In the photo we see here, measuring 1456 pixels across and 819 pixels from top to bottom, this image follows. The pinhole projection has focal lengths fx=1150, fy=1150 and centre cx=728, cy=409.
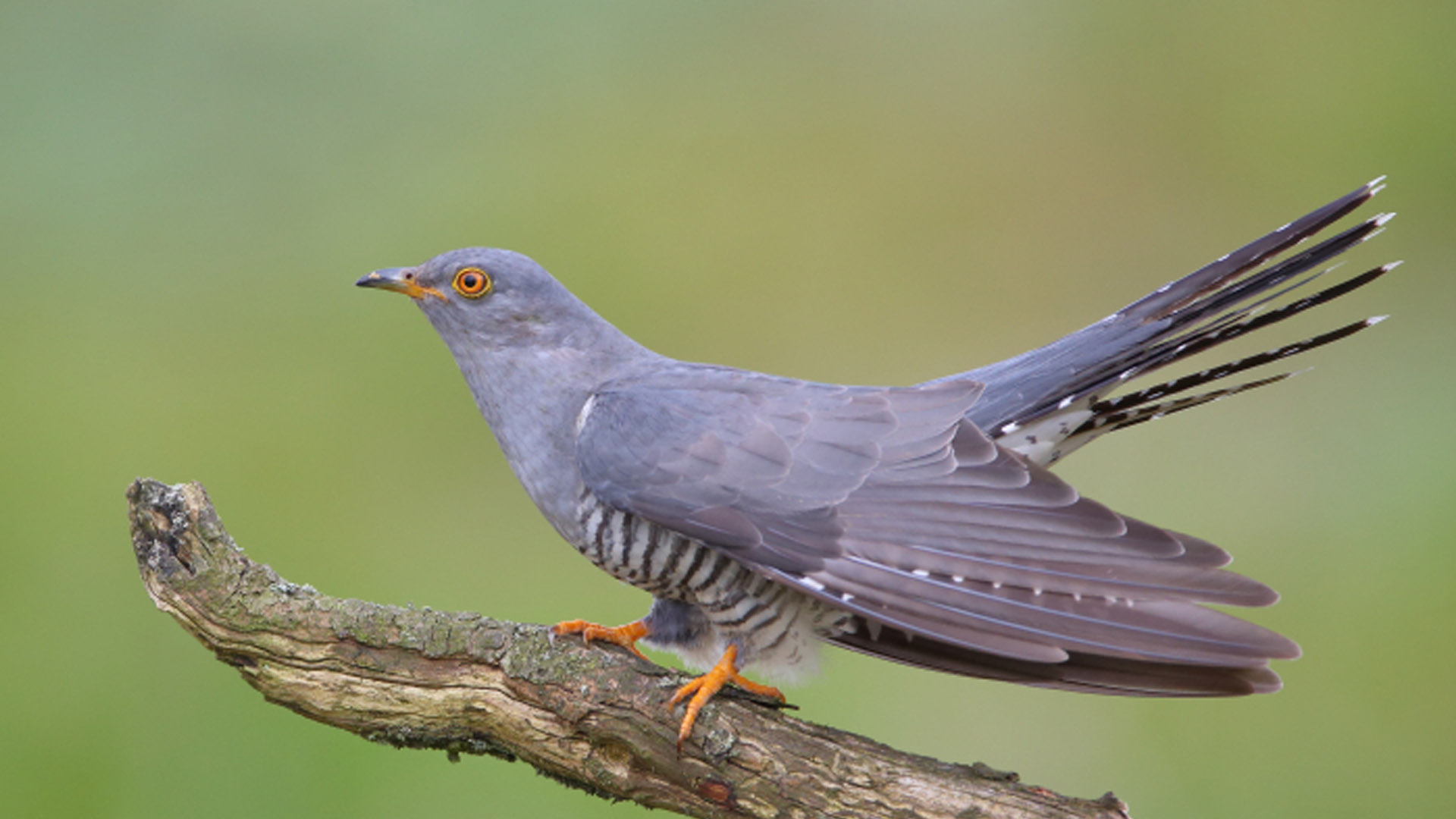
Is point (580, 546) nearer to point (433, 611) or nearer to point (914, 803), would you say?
point (433, 611)

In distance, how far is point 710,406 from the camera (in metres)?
2.51

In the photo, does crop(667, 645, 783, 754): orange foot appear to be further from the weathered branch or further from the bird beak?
the bird beak

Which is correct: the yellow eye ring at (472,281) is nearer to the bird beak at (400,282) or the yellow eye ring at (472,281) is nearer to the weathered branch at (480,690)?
the bird beak at (400,282)

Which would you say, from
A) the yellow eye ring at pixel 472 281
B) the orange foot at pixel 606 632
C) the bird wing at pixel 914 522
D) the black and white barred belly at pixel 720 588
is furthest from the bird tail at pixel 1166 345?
the yellow eye ring at pixel 472 281

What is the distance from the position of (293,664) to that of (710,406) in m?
1.01

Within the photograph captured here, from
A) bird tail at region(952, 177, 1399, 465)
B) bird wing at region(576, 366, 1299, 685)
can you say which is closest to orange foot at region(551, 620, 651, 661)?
bird wing at region(576, 366, 1299, 685)

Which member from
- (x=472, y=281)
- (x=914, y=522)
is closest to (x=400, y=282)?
(x=472, y=281)

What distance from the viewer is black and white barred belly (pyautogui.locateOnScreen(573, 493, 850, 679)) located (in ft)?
7.75

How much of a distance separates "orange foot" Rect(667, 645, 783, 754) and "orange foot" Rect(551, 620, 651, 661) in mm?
198

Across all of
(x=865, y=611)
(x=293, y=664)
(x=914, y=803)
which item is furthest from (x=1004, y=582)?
(x=293, y=664)

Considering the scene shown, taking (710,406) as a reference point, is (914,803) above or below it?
below

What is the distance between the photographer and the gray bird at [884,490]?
83.0 inches

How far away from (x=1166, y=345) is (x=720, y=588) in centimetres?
110

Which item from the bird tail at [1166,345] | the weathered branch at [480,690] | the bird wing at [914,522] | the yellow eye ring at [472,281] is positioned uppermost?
the bird tail at [1166,345]
